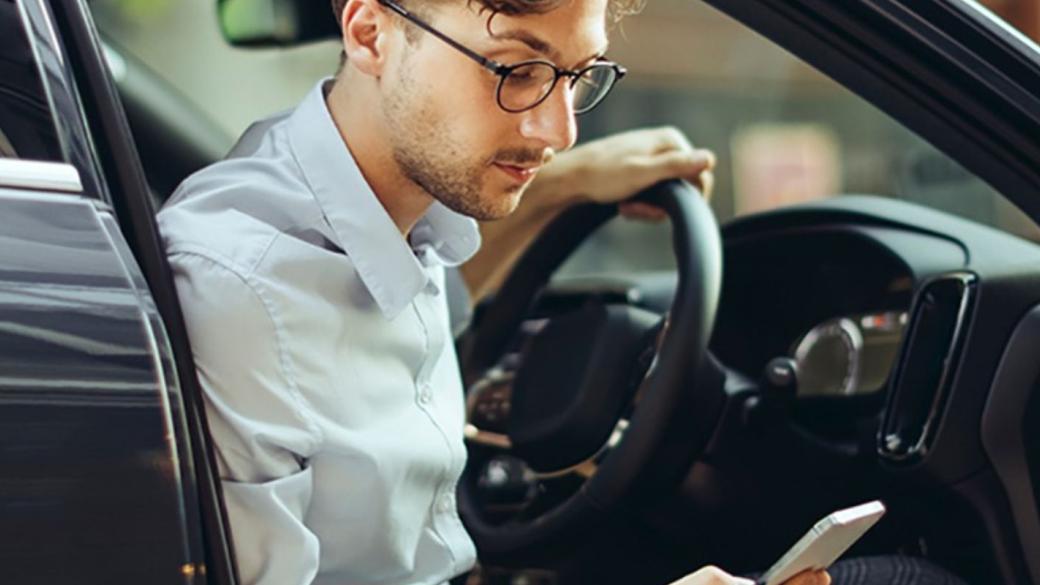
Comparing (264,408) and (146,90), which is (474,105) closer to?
(264,408)

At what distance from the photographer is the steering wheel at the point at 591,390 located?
212 centimetres

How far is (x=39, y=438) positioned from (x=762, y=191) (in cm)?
1221

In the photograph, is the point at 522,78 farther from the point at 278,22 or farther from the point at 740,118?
the point at 740,118

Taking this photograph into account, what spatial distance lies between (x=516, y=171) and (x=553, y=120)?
61mm

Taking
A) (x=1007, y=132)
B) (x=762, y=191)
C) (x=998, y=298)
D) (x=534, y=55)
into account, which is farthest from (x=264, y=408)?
(x=762, y=191)

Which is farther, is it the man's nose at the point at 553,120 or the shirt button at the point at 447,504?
the shirt button at the point at 447,504

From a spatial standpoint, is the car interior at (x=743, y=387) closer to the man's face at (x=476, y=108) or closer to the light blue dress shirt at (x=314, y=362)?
the man's face at (x=476, y=108)

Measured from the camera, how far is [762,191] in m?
13.3

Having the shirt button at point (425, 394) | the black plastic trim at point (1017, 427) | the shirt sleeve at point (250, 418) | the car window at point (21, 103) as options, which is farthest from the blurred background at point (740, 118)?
the car window at point (21, 103)

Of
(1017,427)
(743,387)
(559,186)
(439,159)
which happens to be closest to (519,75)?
(439,159)

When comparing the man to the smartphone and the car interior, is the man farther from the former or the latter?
the car interior

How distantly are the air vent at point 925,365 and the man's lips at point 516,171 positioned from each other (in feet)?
1.86

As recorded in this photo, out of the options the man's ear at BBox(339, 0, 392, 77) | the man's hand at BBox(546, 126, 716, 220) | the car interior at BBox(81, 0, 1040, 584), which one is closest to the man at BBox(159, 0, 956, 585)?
the man's ear at BBox(339, 0, 392, 77)

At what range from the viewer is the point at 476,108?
5.32 feet
